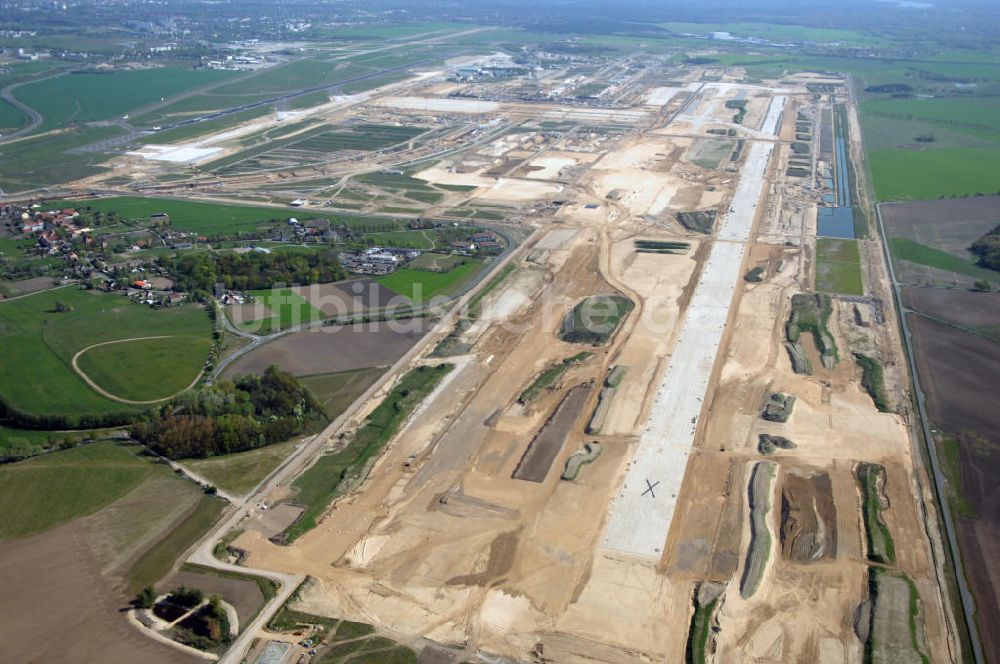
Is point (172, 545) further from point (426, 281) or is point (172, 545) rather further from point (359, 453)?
point (426, 281)

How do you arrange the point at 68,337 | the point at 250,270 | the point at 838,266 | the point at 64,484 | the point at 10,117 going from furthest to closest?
the point at 10,117, the point at 838,266, the point at 250,270, the point at 68,337, the point at 64,484

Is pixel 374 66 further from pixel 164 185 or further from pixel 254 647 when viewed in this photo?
pixel 254 647

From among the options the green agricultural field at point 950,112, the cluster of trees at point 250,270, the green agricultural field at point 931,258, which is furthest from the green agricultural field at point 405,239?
the green agricultural field at point 950,112

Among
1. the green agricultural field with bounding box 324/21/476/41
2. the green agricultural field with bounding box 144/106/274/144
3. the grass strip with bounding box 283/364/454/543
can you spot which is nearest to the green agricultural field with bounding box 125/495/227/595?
the grass strip with bounding box 283/364/454/543

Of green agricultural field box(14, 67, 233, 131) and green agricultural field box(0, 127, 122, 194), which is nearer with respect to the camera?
green agricultural field box(0, 127, 122, 194)

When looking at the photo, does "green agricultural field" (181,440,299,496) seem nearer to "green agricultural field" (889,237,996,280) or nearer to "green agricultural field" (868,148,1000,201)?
"green agricultural field" (889,237,996,280)

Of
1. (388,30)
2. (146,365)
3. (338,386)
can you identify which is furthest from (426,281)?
(388,30)

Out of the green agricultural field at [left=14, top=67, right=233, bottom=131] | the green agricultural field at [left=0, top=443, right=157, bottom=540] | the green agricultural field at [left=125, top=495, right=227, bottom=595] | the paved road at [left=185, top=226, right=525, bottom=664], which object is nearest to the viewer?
the paved road at [left=185, top=226, right=525, bottom=664]
